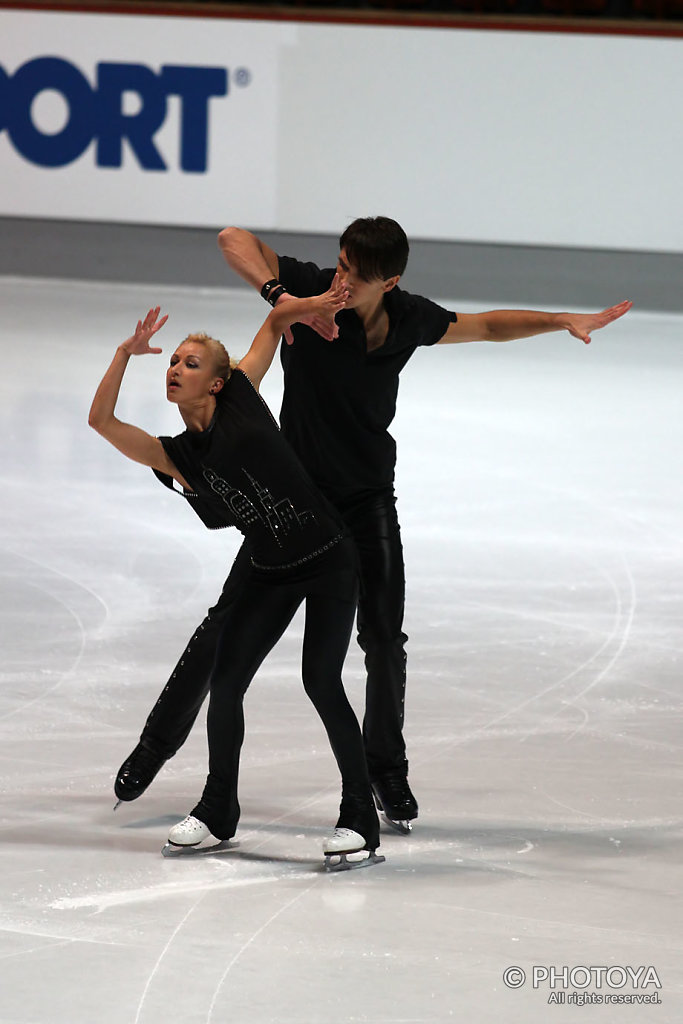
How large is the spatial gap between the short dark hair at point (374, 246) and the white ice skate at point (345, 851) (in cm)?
114

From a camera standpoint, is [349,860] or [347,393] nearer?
[349,860]

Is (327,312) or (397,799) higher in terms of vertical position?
(327,312)

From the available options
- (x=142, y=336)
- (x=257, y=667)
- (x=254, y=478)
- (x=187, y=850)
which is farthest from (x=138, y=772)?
(x=142, y=336)

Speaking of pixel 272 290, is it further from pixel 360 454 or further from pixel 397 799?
pixel 397 799

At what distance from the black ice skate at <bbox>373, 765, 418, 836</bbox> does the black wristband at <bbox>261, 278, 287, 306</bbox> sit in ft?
3.52

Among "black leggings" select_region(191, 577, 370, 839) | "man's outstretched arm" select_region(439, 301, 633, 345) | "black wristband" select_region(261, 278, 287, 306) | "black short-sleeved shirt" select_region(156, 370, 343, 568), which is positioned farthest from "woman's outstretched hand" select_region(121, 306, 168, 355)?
"man's outstretched arm" select_region(439, 301, 633, 345)

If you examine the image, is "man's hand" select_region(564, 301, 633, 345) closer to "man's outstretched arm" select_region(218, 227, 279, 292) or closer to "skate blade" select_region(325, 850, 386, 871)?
"man's outstretched arm" select_region(218, 227, 279, 292)

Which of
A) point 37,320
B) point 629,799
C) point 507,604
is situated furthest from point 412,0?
point 629,799

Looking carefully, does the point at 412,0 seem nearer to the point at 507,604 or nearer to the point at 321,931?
the point at 507,604

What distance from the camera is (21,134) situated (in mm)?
10914

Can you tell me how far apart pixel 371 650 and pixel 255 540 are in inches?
18.1

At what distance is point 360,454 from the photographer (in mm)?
3369

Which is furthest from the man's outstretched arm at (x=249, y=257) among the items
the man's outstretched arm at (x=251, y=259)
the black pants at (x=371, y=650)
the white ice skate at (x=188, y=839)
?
the white ice skate at (x=188, y=839)

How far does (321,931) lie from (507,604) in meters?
2.29
